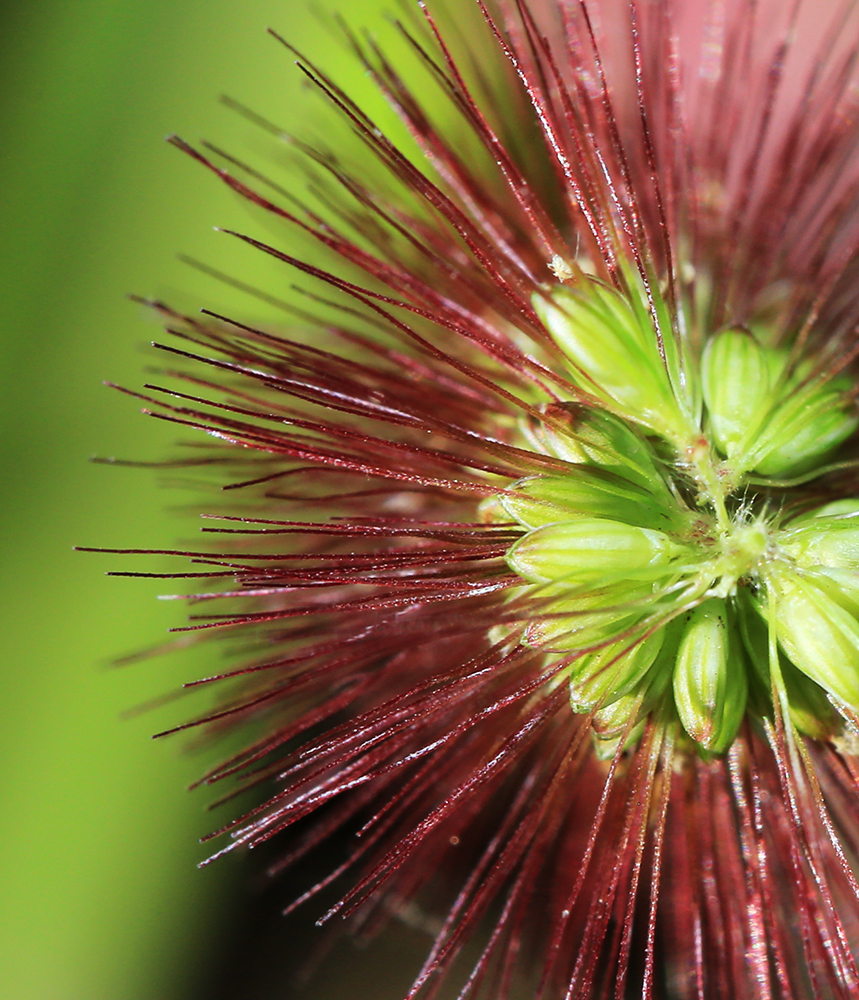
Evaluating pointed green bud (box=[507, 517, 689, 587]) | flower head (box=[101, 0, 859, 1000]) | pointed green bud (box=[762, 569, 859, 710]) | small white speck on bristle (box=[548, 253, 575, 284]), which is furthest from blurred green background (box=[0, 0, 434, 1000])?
pointed green bud (box=[762, 569, 859, 710])

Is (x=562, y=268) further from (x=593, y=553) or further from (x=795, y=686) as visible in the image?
(x=795, y=686)

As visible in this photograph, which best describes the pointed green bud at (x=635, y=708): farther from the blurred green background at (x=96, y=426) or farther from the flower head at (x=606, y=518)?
the blurred green background at (x=96, y=426)

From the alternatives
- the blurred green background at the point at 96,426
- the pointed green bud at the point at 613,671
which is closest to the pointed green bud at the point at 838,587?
the pointed green bud at the point at 613,671

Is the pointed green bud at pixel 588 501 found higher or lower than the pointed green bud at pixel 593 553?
higher

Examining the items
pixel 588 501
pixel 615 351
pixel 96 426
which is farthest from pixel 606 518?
pixel 96 426

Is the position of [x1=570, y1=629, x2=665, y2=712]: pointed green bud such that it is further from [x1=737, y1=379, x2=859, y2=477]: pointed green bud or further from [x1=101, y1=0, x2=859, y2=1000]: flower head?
[x1=737, y1=379, x2=859, y2=477]: pointed green bud

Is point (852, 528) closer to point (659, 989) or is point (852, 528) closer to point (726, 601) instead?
point (726, 601)

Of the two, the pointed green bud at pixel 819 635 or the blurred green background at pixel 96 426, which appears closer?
the pointed green bud at pixel 819 635
